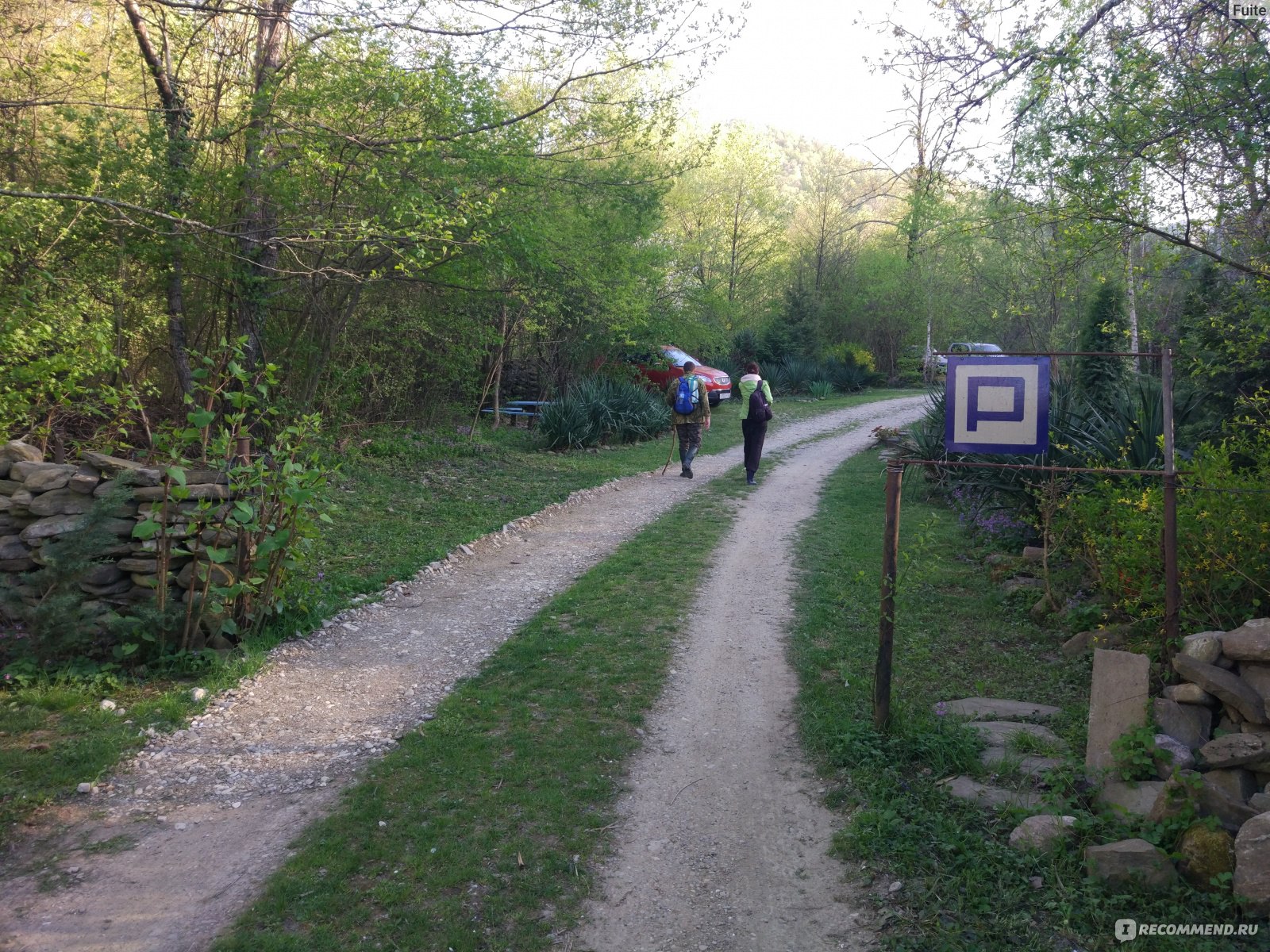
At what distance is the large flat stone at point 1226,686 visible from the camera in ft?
12.6

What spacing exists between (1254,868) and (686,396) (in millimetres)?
10379

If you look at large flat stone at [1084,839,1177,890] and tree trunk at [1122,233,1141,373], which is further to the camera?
tree trunk at [1122,233,1141,373]

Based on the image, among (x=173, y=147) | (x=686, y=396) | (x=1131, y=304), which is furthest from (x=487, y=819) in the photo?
(x=1131, y=304)

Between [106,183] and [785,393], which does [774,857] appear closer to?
[106,183]

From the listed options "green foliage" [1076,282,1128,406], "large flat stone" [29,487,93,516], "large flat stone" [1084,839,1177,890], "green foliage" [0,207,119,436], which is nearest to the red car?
"green foliage" [1076,282,1128,406]

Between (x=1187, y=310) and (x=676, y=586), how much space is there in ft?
29.3

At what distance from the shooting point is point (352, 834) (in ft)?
12.9

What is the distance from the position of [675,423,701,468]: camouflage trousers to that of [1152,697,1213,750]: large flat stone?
968cm

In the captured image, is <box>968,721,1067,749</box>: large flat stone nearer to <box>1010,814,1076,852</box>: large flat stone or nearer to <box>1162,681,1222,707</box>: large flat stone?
<box>1162,681,1222,707</box>: large flat stone

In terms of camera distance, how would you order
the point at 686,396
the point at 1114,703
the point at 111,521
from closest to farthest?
the point at 1114,703
the point at 111,521
the point at 686,396

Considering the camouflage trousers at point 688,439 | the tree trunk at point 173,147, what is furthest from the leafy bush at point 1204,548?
the tree trunk at point 173,147

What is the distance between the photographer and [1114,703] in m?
4.15

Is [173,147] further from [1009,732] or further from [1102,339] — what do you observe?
[1102,339]

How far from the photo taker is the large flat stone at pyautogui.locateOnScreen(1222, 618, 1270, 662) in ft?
12.7
